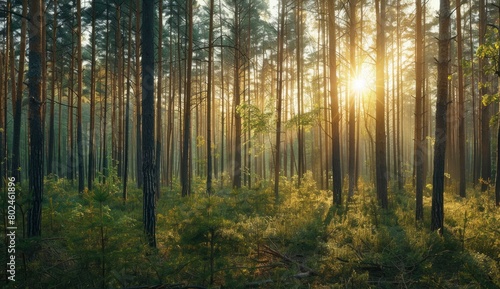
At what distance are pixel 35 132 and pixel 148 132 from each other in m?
2.33

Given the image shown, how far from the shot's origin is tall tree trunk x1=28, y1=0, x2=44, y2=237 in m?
6.76

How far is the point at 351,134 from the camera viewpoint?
14.1 meters

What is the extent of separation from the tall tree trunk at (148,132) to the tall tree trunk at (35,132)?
2.16 meters

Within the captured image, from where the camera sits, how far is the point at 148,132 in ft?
24.9

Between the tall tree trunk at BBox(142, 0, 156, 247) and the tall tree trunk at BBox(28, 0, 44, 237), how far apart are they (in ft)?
7.08

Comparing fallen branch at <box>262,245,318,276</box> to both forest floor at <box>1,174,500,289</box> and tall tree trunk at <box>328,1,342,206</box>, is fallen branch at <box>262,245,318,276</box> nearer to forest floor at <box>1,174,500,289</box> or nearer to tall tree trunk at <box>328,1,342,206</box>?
forest floor at <box>1,174,500,289</box>

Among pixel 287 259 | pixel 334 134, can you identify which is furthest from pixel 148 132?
pixel 334 134

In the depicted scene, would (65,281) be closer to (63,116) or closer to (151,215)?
(151,215)

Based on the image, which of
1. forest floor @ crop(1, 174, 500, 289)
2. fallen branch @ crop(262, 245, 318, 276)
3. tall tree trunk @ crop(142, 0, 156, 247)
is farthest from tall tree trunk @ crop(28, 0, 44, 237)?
fallen branch @ crop(262, 245, 318, 276)

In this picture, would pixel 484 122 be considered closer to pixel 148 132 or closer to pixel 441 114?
pixel 441 114

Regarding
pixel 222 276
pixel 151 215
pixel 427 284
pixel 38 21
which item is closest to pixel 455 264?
pixel 427 284

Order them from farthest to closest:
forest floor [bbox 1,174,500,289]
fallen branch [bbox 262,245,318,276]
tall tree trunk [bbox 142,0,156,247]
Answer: tall tree trunk [bbox 142,0,156,247], fallen branch [bbox 262,245,318,276], forest floor [bbox 1,174,500,289]

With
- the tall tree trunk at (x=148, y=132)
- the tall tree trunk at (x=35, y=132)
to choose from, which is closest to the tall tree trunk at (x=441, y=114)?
the tall tree trunk at (x=148, y=132)

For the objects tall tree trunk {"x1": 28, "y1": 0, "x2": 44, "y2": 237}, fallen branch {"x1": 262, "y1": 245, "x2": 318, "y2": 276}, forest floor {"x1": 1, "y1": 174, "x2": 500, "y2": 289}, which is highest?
tall tree trunk {"x1": 28, "y1": 0, "x2": 44, "y2": 237}
